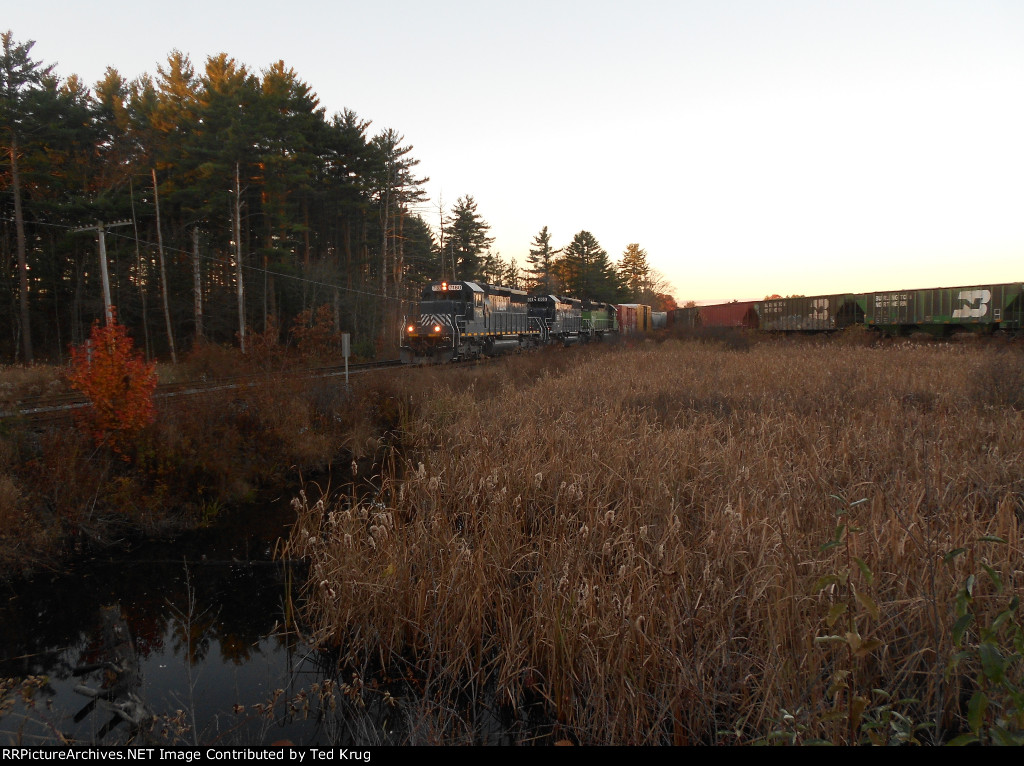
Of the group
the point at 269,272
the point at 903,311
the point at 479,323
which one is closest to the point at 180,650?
the point at 479,323

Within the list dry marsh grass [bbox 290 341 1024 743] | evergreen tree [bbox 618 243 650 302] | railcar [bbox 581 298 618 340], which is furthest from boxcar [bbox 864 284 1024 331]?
evergreen tree [bbox 618 243 650 302]

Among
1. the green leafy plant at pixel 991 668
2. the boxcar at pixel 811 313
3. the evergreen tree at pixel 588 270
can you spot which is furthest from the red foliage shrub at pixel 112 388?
the evergreen tree at pixel 588 270

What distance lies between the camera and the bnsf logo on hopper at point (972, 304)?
86.2 feet

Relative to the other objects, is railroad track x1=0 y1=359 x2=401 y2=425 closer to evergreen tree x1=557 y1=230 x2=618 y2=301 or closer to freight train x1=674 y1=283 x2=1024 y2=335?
freight train x1=674 y1=283 x2=1024 y2=335

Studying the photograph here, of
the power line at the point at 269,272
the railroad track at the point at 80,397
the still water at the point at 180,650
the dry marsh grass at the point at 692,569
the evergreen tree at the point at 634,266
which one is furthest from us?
the evergreen tree at the point at 634,266

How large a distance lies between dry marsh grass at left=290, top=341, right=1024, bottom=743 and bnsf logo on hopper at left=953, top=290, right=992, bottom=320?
70.0 ft

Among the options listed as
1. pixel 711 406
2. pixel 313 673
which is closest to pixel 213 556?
pixel 313 673

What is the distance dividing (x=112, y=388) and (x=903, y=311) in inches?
1349

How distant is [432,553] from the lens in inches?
223

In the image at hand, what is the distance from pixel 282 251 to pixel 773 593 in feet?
110

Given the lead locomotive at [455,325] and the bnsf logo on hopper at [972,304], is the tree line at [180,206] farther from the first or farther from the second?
the bnsf logo on hopper at [972,304]

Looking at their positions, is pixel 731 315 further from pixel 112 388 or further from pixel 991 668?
pixel 991 668

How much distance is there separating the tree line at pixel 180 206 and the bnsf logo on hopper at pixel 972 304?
91.9 ft
